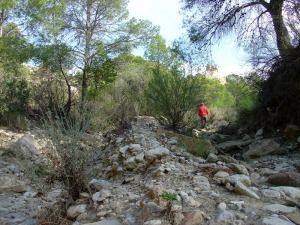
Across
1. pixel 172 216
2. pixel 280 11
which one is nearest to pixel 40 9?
pixel 280 11

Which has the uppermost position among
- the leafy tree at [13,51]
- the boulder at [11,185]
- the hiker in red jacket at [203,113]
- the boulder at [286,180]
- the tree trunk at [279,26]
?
the leafy tree at [13,51]

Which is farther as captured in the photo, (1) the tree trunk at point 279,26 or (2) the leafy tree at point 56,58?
(2) the leafy tree at point 56,58

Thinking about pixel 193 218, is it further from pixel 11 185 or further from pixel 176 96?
pixel 176 96

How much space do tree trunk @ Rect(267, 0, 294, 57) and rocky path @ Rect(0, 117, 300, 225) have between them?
3.22 m

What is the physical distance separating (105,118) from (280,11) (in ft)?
19.1

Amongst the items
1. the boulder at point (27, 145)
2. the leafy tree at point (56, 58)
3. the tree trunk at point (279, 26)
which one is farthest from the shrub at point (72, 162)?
the leafy tree at point (56, 58)

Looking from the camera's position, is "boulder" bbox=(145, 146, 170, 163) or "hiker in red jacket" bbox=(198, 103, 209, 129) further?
"hiker in red jacket" bbox=(198, 103, 209, 129)

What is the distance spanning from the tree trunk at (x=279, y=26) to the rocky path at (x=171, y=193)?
3223 millimetres

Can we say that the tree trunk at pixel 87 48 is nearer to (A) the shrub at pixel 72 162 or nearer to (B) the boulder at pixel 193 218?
(A) the shrub at pixel 72 162

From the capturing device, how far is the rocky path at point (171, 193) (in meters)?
2.63

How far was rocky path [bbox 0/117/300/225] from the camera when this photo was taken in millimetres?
2635

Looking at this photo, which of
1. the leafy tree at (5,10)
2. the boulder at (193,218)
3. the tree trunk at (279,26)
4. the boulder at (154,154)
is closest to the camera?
the boulder at (193,218)

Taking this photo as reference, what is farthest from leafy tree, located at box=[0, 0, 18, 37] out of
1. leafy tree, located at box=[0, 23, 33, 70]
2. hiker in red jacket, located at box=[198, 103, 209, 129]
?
hiker in red jacket, located at box=[198, 103, 209, 129]

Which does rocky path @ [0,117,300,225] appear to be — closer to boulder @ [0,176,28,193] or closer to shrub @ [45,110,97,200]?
boulder @ [0,176,28,193]
